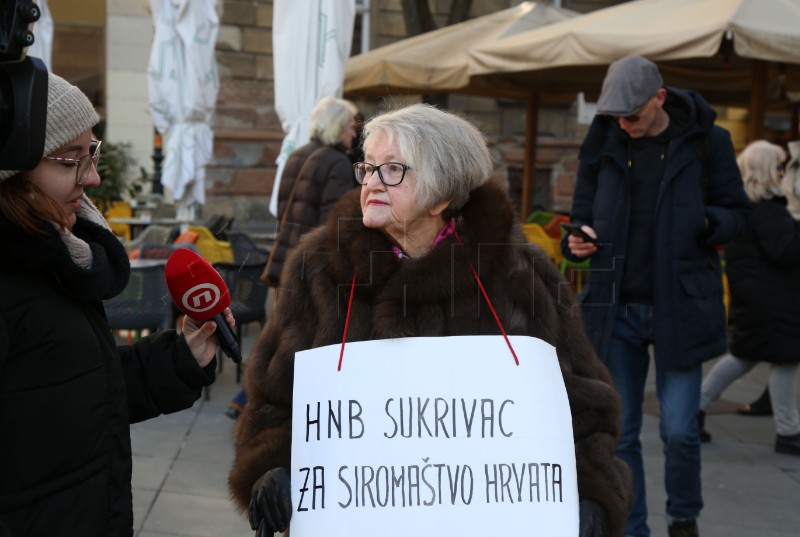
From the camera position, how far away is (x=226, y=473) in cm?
564

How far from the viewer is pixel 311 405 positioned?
251cm

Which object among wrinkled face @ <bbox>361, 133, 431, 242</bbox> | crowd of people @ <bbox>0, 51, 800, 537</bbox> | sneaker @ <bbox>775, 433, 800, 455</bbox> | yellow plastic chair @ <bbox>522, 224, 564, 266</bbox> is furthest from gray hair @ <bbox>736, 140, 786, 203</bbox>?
wrinkled face @ <bbox>361, 133, 431, 242</bbox>

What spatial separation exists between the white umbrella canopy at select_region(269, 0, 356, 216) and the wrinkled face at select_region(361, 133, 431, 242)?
15.8ft

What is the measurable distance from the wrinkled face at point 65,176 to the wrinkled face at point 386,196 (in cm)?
70

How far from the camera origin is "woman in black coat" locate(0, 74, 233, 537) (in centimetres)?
206

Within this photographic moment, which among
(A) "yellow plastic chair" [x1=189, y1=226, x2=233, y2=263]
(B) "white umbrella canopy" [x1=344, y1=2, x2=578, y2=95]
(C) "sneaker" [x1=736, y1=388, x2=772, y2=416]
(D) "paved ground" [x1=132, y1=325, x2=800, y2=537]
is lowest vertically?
(D) "paved ground" [x1=132, y1=325, x2=800, y2=537]

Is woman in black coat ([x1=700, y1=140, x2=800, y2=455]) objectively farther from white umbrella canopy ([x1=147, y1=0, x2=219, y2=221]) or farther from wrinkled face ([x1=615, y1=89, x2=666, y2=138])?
white umbrella canopy ([x1=147, y1=0, x2=219, y2=221])

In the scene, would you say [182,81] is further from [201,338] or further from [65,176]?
[65,176]

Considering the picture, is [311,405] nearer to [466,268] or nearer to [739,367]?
[466,268]

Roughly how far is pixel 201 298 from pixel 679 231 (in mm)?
2441

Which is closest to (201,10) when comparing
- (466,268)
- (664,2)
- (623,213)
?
(664,2)

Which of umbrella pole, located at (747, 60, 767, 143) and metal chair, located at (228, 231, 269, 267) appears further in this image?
umbrella pole, located at (747, 60, 767, 143)

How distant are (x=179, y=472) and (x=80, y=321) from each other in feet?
11.7

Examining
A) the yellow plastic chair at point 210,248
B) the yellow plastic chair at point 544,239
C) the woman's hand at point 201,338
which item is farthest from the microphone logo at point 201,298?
the yellow plastic chair at point 544,239
